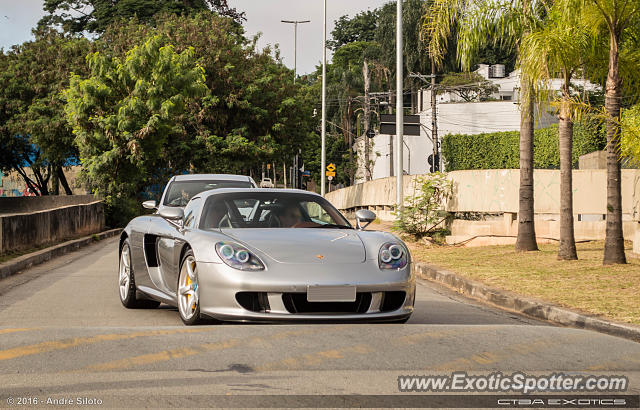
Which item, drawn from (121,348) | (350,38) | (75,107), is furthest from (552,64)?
(350,38)

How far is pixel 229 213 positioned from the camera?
793 cm

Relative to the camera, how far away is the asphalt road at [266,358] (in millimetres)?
4816

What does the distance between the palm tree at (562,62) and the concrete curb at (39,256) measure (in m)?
9.11

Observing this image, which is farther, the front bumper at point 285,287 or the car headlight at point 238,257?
the car headlight at point 238,257

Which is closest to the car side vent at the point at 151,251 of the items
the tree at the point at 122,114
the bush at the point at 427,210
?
the bush at the point at 427,210

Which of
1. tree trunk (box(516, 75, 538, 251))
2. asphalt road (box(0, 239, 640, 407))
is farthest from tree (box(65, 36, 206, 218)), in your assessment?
asphalt road (box(0, 239, 640, 407))

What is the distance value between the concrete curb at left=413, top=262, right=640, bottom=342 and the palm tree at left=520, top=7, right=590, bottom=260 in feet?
8.79

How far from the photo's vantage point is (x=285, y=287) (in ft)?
21.7

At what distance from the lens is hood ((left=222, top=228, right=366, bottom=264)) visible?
685 centimetres

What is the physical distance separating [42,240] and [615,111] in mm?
12315

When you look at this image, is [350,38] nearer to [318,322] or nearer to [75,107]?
[75,107]

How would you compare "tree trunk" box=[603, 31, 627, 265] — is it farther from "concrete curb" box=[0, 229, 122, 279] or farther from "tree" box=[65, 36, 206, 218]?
"tree" box=[65, 36, 206, 218]

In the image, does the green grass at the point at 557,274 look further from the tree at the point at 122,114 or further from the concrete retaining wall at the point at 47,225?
the tree at the point at 122,114

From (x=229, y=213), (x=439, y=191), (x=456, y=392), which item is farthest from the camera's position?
(x=439, y=191)
